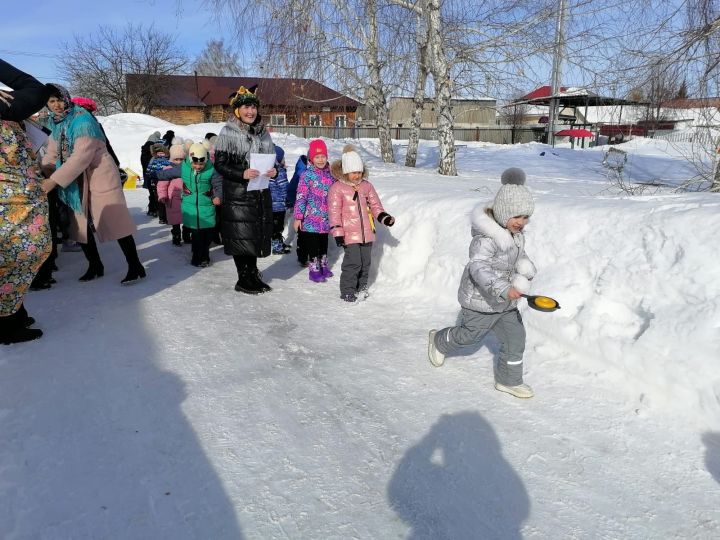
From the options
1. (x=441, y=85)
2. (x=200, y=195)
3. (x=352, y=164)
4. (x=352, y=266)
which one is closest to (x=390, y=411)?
(x=352, y=266)

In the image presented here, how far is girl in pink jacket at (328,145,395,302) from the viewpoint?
478 centimetres

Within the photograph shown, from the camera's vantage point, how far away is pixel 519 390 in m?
3.00

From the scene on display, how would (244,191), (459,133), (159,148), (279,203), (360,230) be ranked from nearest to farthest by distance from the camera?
(244,191) → (360,230) → (279,203) → (159,148) → (459,133)

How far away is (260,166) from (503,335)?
2.68 meters

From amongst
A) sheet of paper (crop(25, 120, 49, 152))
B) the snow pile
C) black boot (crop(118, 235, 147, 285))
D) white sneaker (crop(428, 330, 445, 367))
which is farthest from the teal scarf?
white sneaker (crop(428, 330, 445, 367))

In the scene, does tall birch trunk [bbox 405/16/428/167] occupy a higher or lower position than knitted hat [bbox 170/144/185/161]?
higher

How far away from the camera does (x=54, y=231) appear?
237 inches

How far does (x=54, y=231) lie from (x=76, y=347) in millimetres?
3071

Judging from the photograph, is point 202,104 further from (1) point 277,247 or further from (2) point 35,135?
(2) point 35,135

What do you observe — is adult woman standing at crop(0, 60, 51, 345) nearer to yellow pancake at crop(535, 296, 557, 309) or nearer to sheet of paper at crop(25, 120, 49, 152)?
sheet of paper at crop(25, 120, 49, 152)

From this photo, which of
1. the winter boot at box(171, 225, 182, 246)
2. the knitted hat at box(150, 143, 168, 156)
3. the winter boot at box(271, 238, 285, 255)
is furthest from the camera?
the knitted hat at box(150, 143, 168, 156)

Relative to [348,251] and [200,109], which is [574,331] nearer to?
[348,251]

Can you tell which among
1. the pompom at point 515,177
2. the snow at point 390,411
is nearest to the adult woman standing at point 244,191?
the snow at point 390,411

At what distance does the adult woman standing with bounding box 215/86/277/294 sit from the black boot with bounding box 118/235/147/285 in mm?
1143
